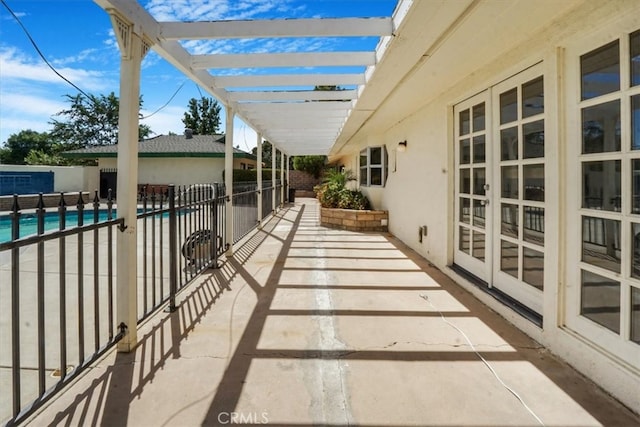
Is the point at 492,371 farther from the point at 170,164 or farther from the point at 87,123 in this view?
the point at 87,123

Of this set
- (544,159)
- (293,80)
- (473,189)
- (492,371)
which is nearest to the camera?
(492,371)

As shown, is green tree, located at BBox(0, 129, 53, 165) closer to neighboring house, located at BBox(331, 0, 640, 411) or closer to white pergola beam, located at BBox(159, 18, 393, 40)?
white pergola beam, located at BBox(159, 18, 393, 40)

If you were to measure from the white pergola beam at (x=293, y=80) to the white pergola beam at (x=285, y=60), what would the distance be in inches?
21.5

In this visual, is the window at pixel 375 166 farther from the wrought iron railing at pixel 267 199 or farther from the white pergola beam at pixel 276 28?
the white pergola beam at pixel 276 28

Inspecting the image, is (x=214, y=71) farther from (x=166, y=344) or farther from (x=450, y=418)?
(x=450, y=418)

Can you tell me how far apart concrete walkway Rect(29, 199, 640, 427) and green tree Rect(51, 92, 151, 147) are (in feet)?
122

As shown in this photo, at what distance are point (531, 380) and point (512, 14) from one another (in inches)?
96.8

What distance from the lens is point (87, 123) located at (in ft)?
114

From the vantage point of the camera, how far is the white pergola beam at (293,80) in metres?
4.21

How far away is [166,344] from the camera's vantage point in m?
2.55

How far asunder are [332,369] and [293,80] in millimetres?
3433

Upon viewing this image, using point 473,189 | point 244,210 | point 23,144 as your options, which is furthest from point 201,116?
point 473,189

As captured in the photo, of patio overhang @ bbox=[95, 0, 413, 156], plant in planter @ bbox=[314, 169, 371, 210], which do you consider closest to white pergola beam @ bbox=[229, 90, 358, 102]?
patio overhang @ bbox=[95, 0, 413, 156]

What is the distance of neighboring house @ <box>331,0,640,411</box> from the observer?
76.3 inches
